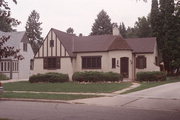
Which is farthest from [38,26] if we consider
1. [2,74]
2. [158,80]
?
[158,80]

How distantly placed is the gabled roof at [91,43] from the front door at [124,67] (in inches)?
49.5

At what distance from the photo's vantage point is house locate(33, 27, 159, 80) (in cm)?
3519

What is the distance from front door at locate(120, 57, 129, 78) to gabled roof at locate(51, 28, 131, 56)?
1.26m

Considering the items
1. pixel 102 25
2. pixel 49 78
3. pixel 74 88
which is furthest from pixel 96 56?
pixel 102 25

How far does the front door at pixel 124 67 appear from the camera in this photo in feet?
115

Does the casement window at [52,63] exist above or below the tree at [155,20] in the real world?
below

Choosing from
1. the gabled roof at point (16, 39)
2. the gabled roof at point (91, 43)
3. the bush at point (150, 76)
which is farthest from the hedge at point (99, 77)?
the gabled roof at point (16, 39)

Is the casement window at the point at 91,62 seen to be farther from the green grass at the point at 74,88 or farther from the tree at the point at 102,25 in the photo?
the tree at the point at 102,25

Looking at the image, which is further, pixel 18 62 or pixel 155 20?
pixel 155 20

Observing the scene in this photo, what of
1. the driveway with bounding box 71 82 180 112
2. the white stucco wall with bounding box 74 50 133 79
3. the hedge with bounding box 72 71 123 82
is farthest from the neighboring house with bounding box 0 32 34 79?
the driveway with bounding box 71 82 180 112

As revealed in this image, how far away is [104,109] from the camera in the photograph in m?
14.7

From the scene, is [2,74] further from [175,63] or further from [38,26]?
[38,26]

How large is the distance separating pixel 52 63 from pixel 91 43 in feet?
17.2

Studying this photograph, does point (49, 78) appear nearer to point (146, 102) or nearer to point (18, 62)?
point (18, 62)
